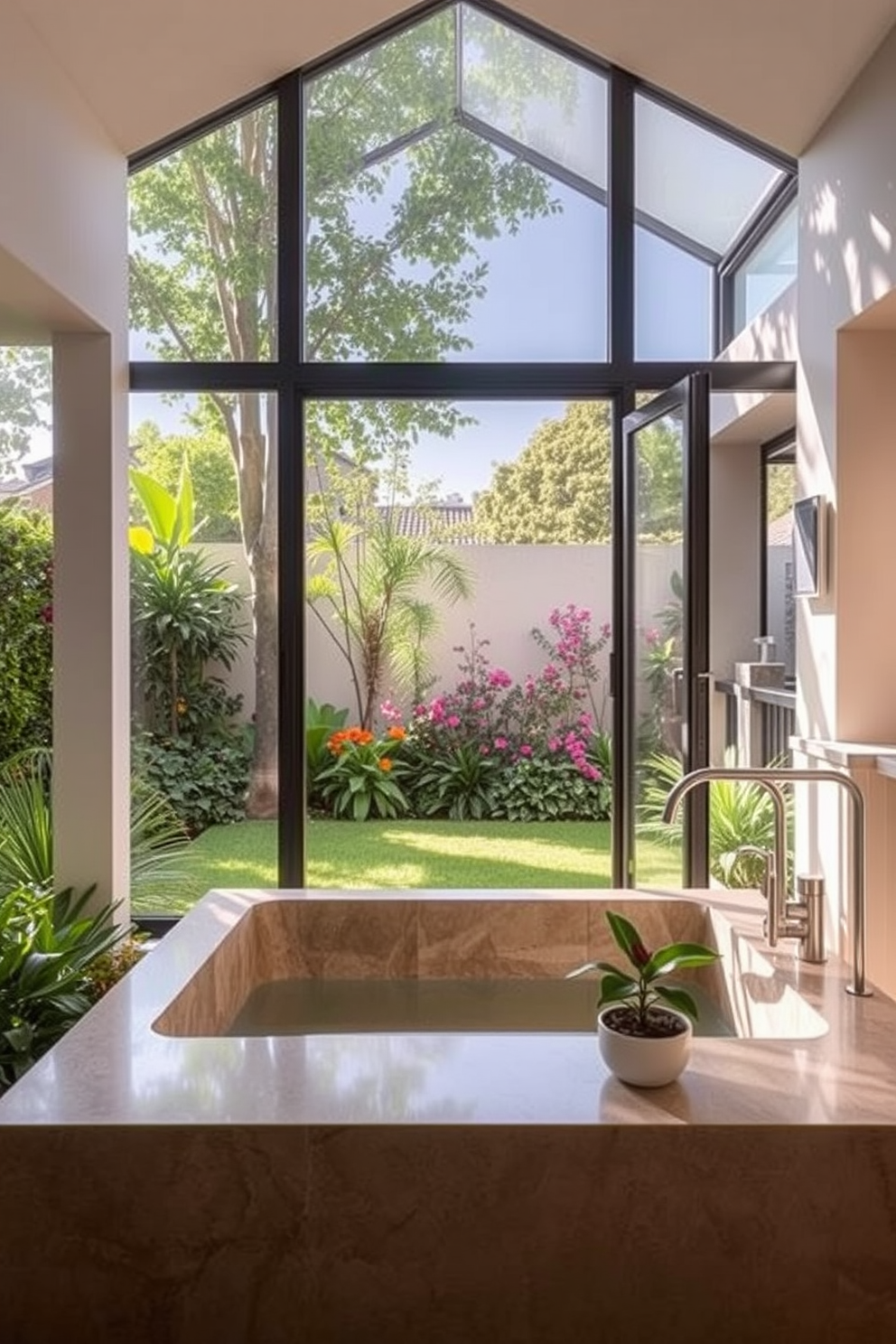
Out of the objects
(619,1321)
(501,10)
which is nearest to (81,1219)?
(619,1321)

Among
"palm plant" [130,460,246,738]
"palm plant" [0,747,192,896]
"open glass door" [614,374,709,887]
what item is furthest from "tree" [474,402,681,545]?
"palm plant" [0,747,192,896]

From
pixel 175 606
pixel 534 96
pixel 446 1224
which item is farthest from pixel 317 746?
pixel 446 1224

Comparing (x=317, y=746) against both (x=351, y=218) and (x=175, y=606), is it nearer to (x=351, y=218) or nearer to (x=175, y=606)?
(x=175, y=606)

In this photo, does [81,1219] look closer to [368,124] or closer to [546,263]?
[546,263]

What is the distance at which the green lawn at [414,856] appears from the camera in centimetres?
397

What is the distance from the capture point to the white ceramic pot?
1.41 meters

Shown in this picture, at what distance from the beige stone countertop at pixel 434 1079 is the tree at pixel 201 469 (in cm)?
271

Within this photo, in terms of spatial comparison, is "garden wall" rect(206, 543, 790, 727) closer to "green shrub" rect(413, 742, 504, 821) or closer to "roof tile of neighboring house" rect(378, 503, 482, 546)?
"roof tile of neighboring house" rect(378, 503, 482, 546)

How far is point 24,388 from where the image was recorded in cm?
412

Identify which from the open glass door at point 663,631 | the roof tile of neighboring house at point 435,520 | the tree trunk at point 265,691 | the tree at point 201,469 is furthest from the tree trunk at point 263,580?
the roof tile of neighboring house at point 435,520

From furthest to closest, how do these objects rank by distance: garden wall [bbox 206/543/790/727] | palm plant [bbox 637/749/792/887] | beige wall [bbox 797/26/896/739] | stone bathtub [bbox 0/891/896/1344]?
garden wall [bbox 206/543/790/727], palm plant [bbox 637/749/792/887], beige wall [bbox 797/26/896/739], stone bathtub [bbox 0/891/896/1344]

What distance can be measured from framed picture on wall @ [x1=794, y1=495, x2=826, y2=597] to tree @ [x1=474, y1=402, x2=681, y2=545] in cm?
375

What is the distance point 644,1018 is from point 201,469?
3.29m

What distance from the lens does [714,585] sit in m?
4.61
